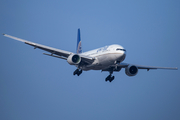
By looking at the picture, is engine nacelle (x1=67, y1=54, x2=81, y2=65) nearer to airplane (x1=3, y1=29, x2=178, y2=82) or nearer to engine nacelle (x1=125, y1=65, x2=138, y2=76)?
airplane (x1=3, y1=29, x2=178, y2=82)

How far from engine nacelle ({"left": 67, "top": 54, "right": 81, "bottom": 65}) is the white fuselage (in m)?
2.44

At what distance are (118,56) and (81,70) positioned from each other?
10.0m

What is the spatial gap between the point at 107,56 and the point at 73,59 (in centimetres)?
555

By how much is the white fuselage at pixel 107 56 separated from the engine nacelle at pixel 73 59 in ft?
7.99

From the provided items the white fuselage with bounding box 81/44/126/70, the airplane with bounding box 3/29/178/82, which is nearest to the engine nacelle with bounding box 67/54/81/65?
the airplane with bounding box 3/29/178/82

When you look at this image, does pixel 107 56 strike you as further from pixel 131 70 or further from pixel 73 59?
pixel 131 70

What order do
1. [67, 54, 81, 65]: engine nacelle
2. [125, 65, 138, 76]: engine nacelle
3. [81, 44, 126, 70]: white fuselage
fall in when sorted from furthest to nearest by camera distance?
[125, 65, 138, 76]: engine nacelle, [67, 54, 81, 65]: engine nacelle, [81, 44, 126, 70]: white fuselage

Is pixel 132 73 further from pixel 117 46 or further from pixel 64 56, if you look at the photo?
pixel 64 56

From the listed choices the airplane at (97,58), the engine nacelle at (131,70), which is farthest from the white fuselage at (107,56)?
the engine nacelle at (131,70)

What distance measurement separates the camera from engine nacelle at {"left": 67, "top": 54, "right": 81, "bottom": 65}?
40906 mm

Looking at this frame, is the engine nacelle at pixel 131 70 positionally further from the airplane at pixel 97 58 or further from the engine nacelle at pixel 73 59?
the engine nacelle at pixel 73 59

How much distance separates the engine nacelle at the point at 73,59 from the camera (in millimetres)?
40906

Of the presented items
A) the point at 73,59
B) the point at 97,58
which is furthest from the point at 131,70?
the point at 73,59

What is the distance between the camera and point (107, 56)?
3947 cm
